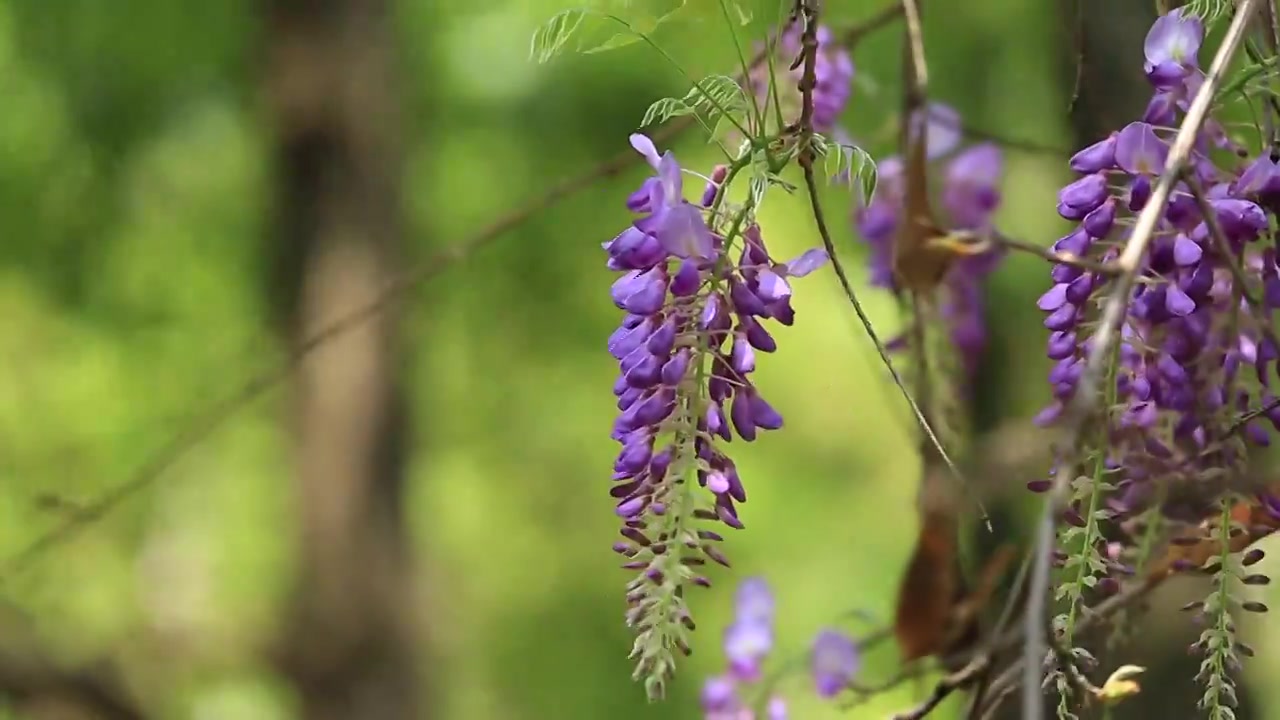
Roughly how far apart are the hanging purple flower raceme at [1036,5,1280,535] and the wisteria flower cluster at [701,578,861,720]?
50cm

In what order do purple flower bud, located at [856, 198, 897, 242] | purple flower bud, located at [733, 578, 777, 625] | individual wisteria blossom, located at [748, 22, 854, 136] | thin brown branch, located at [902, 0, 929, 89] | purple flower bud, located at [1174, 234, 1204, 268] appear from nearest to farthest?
purple flower bud, located at [1174, 234, 1204, 268] → thin brown branch, located at [902, 0, 929, 89] → individual wisteria blossom, located at [748, 22, 854, 136] → purple flower bud, located at [856, 198, 897, 242] → purple flower bud, located at [733, 578, 777, 625]

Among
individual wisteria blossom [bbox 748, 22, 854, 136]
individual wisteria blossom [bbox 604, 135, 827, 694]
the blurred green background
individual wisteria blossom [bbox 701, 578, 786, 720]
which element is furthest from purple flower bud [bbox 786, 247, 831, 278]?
the blurred green background

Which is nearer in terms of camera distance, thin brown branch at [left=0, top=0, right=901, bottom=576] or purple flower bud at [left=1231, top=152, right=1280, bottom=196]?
purple flower bud at [left=1231, top=152, right=1280, bottom=196]

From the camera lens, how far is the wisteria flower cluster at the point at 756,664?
110 centimetres

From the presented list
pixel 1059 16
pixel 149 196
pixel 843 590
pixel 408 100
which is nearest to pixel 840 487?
pixel 843 590

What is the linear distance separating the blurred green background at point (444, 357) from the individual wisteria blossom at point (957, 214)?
471mm

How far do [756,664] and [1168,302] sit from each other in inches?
27.4

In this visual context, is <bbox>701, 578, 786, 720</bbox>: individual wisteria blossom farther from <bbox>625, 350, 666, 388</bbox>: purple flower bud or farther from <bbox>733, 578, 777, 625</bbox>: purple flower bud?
<bbox>625, 350, 666, 388</bbox>: purple flower bud

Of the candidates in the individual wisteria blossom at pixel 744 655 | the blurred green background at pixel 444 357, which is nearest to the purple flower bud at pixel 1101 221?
the individual wisteria blossom at pixel 744 655

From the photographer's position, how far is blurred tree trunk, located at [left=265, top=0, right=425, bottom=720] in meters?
2.70

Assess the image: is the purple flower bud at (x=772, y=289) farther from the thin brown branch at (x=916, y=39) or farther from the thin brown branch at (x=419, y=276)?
the thin brown branch at (x=419, y=276)

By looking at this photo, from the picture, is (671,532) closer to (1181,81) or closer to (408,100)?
(1181,81)

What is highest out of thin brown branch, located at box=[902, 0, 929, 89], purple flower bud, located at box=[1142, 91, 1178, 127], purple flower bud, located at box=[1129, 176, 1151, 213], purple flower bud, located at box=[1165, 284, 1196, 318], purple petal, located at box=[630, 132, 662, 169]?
thin brown branch, located at box=[902, 0, 929, 89]

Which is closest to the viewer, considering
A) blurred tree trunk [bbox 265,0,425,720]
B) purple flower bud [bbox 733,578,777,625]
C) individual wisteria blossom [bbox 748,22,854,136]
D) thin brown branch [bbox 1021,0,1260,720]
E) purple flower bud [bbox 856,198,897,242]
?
thin brown branch [bbox 1021,0,1260,720]
